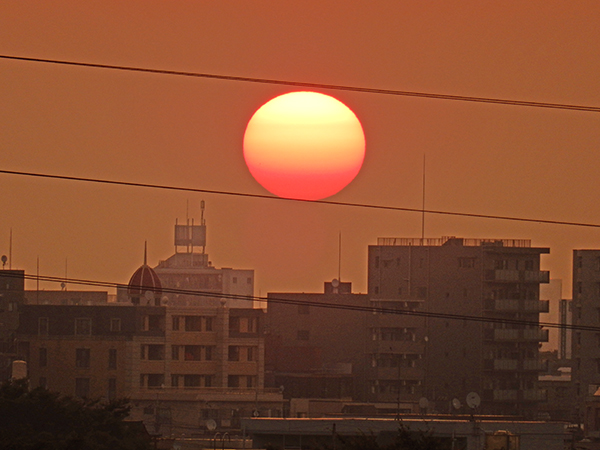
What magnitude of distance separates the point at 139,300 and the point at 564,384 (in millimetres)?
39899

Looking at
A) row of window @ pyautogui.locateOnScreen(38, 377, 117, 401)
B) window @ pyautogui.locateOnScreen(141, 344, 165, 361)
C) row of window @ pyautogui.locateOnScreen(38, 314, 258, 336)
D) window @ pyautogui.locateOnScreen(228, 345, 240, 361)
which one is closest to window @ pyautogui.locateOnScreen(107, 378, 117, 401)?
row of window @ pyautogui.locateOnScreen(38, 377, 117, 401)

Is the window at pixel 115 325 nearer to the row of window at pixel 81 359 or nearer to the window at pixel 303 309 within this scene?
the row of window at pixel 81 359

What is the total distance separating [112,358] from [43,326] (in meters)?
5.82

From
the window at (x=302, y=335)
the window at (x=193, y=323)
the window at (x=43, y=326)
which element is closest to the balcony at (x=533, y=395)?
the window at (x=302, y=335)

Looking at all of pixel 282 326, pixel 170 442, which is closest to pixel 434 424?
pixel 170 442

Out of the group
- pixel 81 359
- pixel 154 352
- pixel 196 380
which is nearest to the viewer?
pixel 81 359

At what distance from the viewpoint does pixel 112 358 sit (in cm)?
9350

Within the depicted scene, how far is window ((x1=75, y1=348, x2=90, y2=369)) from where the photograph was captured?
304 ft

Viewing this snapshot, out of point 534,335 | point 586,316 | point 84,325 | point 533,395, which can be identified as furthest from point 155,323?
point 586,316

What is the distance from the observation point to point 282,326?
110 metres

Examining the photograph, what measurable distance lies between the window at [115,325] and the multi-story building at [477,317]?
21440 millimetres

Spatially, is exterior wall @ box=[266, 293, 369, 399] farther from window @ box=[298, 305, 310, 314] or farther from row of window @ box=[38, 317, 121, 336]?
row of window @ box=[38, 317, 121, 336]

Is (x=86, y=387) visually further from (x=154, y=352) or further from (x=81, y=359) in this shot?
(x=154, y=352)

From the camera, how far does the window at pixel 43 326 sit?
93438 mm
